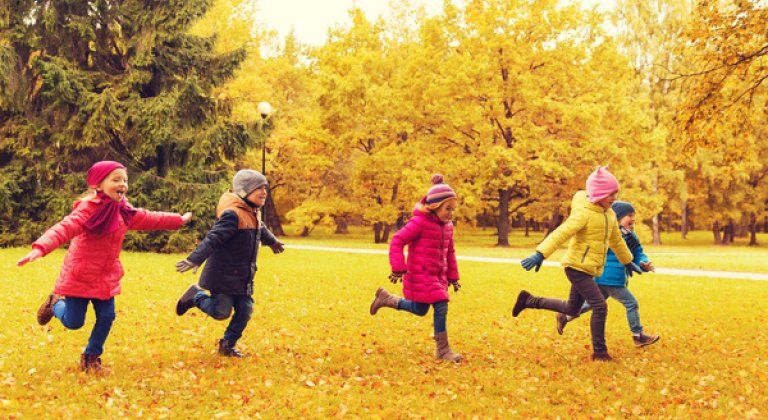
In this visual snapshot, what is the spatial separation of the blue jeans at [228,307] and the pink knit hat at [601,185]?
3.73 m

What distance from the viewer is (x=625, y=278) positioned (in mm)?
→ 7285

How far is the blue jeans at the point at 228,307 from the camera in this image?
5965mm

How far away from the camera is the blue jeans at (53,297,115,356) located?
5.46 metres

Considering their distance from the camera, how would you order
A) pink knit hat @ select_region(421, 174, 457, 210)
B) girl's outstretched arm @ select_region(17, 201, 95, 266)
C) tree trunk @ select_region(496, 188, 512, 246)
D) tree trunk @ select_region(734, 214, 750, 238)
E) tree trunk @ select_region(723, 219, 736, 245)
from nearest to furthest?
girl's outstretched arm @ select_region(17, 201, 95, 266)
pink knit hat @ select_region(421, 174, 457, 210)
tree trunk @ select_region(496, 188, 512, 246)
tree trunk @ select_region(723, 219, 736, 245)
tree trunk @ select_region(734, 214, 750, 238)

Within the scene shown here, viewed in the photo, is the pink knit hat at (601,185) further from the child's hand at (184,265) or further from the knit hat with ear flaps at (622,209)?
the child's hand at (184,265)

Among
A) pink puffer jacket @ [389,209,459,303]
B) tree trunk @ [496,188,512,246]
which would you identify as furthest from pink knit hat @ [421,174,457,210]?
tree trunk @ [496,188,512,246]

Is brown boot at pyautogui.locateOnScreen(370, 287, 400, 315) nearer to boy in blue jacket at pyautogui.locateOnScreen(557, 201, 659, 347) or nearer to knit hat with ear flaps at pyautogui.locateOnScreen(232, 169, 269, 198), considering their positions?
knit hat with ear flaps at pyautogui.locateOnScreen(232, 169, 269, 198)

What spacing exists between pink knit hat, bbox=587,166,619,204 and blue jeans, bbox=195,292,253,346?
373cm

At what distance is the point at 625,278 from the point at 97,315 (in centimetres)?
571

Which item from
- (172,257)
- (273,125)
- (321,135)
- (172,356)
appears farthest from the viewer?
(321,135)

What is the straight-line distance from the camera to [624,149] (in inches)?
1079

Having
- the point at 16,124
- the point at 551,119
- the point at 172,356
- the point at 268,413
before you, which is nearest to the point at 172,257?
the point at 16,124

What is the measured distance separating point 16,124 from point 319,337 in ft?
55.1

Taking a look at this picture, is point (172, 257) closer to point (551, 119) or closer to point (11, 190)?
point (11, 190)
